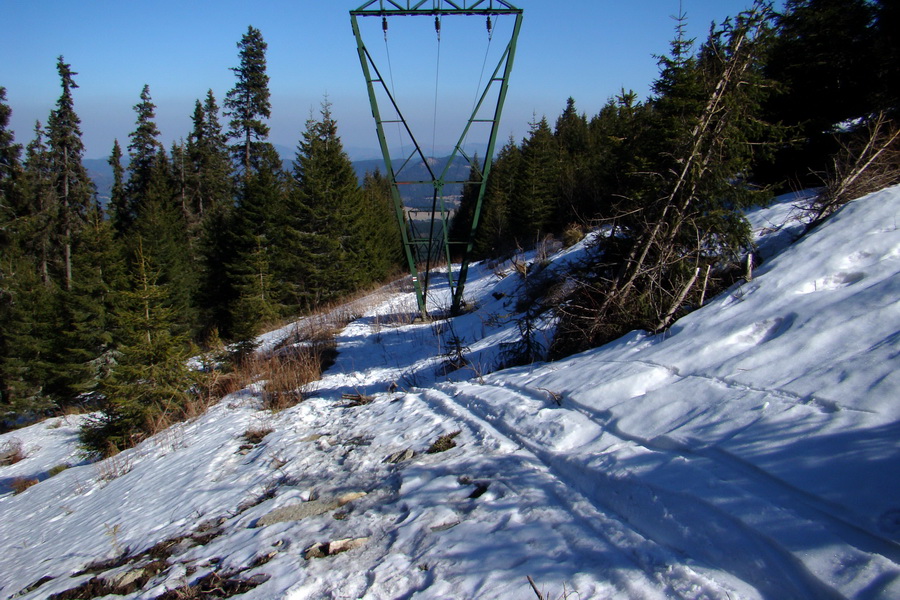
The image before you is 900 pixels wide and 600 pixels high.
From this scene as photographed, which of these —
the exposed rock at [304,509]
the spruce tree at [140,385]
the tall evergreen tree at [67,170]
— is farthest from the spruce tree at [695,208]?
the tall evergreen tree at [67,170]

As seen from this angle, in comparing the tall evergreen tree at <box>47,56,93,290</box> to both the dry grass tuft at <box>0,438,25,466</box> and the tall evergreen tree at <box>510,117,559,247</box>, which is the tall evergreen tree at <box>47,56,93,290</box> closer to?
the dry grass tuft at <box>0,438,25,466</box>

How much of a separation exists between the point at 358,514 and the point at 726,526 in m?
2.17

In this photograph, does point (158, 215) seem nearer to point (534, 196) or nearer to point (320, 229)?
point (320, 229)

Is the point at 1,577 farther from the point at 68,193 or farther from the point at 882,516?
the point at 68,193

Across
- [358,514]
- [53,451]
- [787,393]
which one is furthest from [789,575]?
[53,451]

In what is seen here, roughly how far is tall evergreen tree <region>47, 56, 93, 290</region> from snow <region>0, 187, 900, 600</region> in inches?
1078

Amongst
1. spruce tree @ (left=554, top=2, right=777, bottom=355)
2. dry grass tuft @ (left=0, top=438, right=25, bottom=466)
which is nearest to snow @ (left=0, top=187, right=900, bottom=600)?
spruce tree @ (left=554, top=2, right=777, bottom=355)

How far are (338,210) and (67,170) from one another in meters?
14.3

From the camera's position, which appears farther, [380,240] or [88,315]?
[380,240]

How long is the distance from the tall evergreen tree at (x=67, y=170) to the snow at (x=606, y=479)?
1078 inches

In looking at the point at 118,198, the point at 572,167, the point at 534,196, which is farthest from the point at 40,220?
the point at 572,167

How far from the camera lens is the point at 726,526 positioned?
2.17 meters

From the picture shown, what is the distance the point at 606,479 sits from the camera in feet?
9.24

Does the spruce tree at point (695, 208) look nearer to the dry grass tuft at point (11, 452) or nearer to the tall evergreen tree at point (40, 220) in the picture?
the dry grass tuft at point (11, 452)
